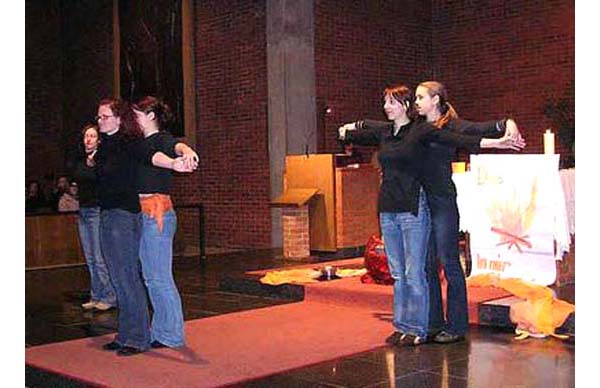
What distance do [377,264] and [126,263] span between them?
2.69 m

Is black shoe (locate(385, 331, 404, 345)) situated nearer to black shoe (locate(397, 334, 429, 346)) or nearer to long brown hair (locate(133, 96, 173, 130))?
black shoe (locate(397, 334, 429, 346))

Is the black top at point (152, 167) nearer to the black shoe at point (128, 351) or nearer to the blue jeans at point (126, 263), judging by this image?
the blue jeans at point (126, 263)

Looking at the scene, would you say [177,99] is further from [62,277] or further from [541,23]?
[541,23]

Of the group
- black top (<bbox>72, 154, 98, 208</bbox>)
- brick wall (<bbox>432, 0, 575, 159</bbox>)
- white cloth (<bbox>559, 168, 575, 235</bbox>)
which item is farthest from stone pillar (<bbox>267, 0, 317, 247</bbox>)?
white cloth (<bbox>559, 168, 575, 235</bbox>)

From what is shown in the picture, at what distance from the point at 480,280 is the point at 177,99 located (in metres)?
7.79

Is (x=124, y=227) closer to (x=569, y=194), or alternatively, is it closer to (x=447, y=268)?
(x=447, y=268)

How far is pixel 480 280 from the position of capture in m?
6.77

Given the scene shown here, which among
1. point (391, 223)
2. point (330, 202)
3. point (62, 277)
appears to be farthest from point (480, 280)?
point (62, 277)

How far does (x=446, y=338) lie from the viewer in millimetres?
5316

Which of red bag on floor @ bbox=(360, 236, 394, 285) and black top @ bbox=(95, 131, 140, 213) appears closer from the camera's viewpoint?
black top @ bbox=(95, 131, 140, 213)

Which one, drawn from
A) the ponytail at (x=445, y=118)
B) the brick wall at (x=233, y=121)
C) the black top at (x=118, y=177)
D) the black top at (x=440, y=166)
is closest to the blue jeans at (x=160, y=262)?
the black top at (x=118, y=177)

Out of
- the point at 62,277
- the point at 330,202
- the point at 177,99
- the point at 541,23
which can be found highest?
the point at 541,23

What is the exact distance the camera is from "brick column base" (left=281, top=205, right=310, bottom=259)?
33.9 ft

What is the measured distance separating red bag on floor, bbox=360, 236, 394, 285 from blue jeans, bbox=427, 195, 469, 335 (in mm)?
1588
